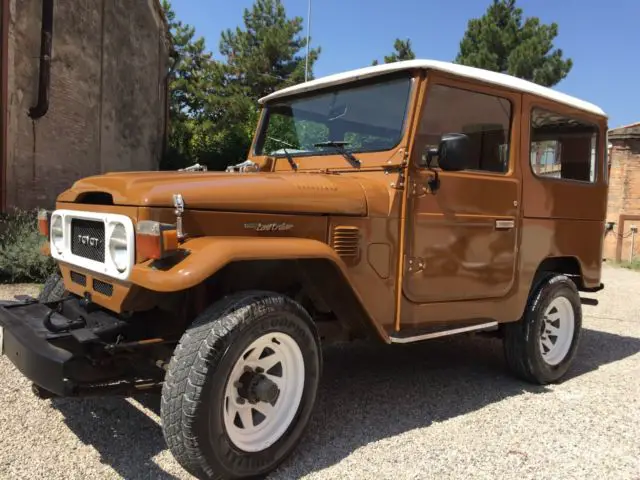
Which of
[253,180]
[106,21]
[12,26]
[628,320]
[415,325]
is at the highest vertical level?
[106,21]

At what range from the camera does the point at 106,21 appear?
11.9 m

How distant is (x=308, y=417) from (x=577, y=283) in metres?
3.24

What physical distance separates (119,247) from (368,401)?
6.99 feet

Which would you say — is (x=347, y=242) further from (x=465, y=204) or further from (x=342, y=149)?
(x=465, y=204)

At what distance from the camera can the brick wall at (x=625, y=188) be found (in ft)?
54.2

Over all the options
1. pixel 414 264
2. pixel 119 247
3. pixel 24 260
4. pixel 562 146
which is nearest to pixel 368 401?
pixel 414 264

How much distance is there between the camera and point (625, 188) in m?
16.7

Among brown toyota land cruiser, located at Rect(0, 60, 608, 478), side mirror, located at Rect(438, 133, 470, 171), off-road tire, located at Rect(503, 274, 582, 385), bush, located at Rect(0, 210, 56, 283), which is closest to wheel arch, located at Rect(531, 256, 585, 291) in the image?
brown toyota land cruiser, located at Rect(0, 60, 608, 478)

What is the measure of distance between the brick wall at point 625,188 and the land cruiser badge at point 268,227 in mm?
16219

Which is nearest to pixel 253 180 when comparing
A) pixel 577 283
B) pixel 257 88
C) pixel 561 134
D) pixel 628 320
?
pixel 561 134

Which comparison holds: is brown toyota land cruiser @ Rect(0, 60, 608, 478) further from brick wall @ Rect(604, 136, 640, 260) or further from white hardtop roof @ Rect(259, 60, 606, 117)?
brick wall @ Rect(604, 136, 640, 260)

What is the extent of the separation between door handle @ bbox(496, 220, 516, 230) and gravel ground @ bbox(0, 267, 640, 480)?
1.28 metres

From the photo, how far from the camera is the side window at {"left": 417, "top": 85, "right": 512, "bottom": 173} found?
3705mm

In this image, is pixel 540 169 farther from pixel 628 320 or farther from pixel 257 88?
pixel 257 88
